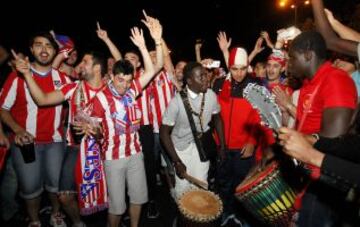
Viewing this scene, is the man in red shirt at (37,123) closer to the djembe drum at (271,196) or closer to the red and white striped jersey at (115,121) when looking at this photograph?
the red and white striped jersey at (115,121)

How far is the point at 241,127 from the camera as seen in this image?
17.6ft

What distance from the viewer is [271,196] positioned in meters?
3.12

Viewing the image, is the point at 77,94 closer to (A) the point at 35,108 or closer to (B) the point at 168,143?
(A) the point at 35,108

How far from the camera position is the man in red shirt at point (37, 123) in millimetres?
4723

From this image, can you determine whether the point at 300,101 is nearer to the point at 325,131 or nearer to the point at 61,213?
the point at 325,131

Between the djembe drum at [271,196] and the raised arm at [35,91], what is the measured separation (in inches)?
110

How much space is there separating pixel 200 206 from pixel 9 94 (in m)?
2.92

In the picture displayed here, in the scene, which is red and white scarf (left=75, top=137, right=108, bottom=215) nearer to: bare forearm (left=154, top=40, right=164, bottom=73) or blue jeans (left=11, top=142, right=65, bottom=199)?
blue jeans (left=11, top=142, right=65, bottom=199)

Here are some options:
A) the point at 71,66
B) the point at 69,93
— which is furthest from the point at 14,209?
the point at 71,66

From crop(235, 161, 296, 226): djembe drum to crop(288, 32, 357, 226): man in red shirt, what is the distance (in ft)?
0.52

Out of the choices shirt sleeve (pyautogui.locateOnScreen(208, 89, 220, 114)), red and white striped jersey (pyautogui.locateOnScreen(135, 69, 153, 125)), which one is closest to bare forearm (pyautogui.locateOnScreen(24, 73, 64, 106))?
red and white striped jersey (pyautogui.locateOnScreen(135, 69, 153, 125))

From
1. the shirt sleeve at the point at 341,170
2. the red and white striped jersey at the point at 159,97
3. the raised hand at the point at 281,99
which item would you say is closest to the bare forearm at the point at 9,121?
the red and white striped jersey at the point at 159,97

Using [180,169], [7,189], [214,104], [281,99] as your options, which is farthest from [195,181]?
[7,189]

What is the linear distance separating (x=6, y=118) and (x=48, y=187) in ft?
3.79
